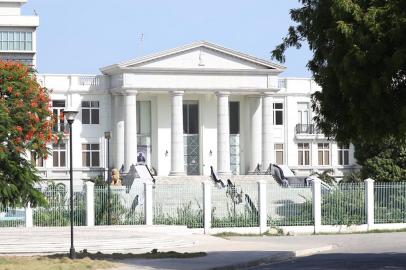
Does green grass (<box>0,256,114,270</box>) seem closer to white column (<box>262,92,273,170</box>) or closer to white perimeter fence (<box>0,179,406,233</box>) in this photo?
white perimeter fence (<box>0,179,406,233</box>)

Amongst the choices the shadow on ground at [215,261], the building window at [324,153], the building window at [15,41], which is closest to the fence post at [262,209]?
the shadow on ground at [215,261]

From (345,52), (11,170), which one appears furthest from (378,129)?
(11,170)

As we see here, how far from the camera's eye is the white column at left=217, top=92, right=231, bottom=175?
7069 cm

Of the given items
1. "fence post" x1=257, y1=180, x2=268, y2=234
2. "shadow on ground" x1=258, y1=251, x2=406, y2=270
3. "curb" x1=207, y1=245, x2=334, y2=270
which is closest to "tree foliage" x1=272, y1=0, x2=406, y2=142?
"shadow on ground" x1=258, y1=251, x2=406, y2=270

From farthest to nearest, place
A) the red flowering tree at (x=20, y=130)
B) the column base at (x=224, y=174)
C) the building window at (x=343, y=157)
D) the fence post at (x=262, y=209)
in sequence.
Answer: the building window at (x=343, y=157) → the column base at (x=224, y=174) → the fence post at (x=262, y=209) → the red flowering tree at (x=20, y=130)

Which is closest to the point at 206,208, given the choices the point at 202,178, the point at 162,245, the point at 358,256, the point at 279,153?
the point at 162,245

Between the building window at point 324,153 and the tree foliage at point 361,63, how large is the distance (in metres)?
52.3

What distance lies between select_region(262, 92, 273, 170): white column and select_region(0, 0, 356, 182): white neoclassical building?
0.22ft

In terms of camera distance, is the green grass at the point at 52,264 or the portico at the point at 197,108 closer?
the green grass at the point at 52,264

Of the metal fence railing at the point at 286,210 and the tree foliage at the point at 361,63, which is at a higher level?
the tree foliage at the point at 361,63

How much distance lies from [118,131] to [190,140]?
18.4ft

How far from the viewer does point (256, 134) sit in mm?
72688

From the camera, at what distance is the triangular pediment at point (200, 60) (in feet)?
230

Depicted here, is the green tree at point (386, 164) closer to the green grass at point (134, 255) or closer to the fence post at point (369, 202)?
the fence post at point (369, 202)
